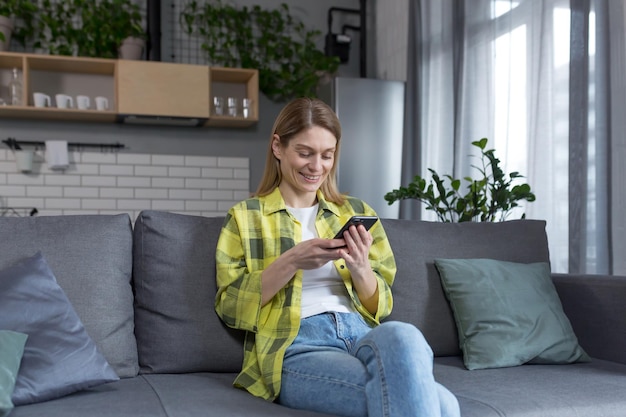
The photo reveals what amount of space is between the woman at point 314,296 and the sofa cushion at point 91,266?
0.26 meters

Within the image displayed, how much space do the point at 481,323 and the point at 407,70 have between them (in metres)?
2.70

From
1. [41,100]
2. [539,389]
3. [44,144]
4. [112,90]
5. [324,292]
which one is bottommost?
[539,389]

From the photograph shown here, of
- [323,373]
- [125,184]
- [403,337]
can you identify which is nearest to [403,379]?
[403,337]

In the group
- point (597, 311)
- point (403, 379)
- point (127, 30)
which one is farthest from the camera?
point (127, 30)

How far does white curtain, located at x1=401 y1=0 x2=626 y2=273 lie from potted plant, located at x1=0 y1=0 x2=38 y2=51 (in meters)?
2.45

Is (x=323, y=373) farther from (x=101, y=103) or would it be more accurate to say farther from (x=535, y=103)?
(x=101, y=103)

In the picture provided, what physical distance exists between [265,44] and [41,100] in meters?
1.58

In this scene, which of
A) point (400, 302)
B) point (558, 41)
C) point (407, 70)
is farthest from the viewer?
point (407, 70)

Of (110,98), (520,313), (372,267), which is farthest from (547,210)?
(110,98)

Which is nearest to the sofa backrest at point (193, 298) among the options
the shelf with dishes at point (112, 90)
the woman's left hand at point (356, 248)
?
the woman's left hand at point (356, 248)

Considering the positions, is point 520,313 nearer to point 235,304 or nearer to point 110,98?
point 235,304

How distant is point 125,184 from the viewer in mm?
4609

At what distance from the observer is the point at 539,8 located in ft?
10.5

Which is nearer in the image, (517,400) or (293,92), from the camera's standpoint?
(517,400)
